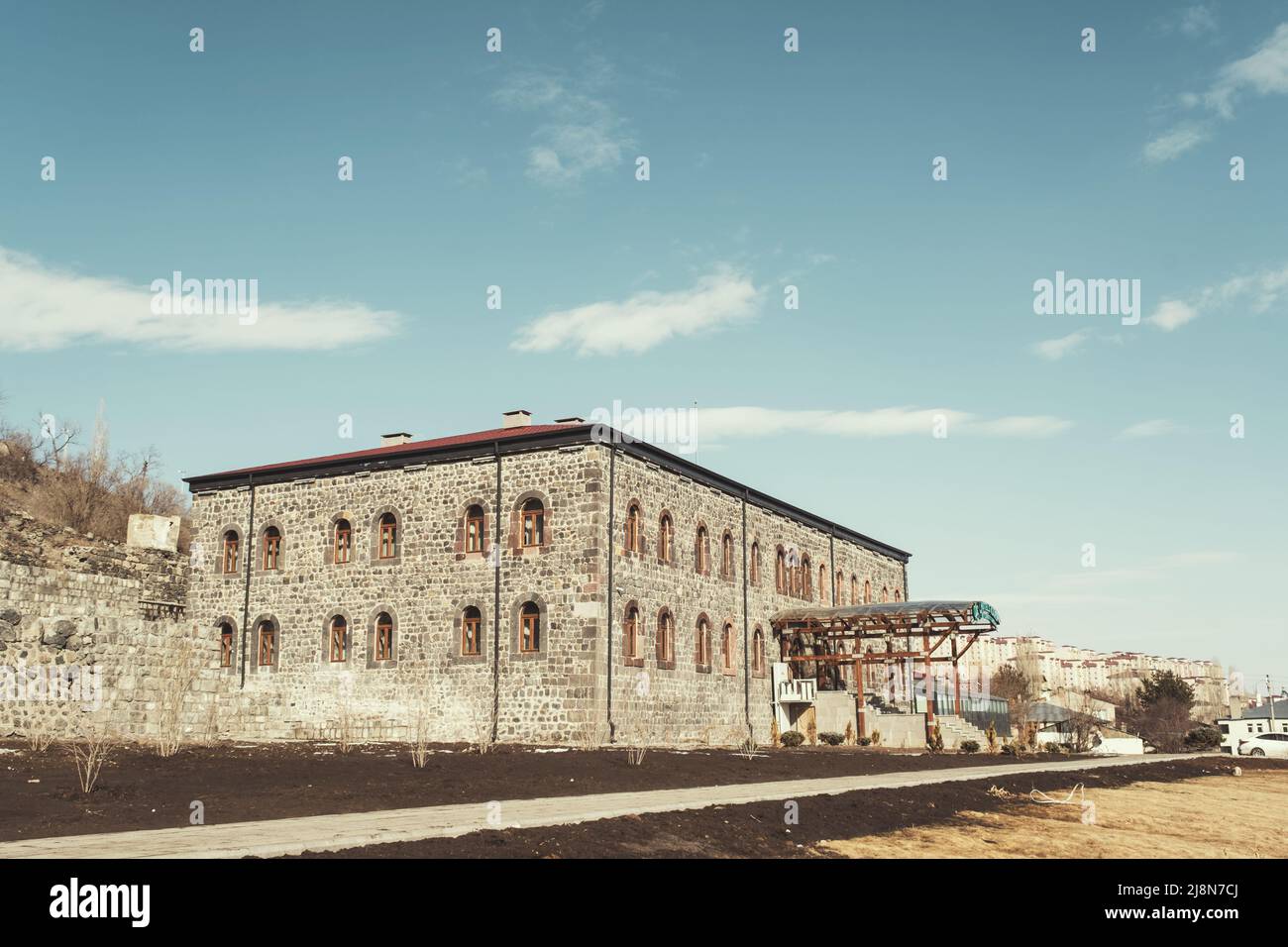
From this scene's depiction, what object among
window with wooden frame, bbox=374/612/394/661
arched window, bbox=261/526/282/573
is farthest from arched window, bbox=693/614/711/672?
arched window, bbox=261/526/282/573

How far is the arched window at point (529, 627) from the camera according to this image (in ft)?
85.2

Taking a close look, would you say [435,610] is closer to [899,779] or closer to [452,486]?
[452,486]

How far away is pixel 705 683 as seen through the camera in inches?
1163

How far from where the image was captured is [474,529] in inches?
1080

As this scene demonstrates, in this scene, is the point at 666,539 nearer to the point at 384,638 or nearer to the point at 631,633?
the point at 631,633

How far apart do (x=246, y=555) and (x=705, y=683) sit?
13354mm

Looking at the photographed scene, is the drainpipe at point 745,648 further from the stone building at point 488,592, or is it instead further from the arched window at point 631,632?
the arched window at point 631,632

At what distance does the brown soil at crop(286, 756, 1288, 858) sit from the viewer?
26.6ft


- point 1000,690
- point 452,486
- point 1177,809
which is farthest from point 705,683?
point 1000,690

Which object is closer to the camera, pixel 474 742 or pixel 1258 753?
pixel 474 742

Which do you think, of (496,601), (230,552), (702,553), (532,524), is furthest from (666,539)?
(230,552)

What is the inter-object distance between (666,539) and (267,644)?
11.5 metres

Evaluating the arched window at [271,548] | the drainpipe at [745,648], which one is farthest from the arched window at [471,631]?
the drainpipe at [745,648]
